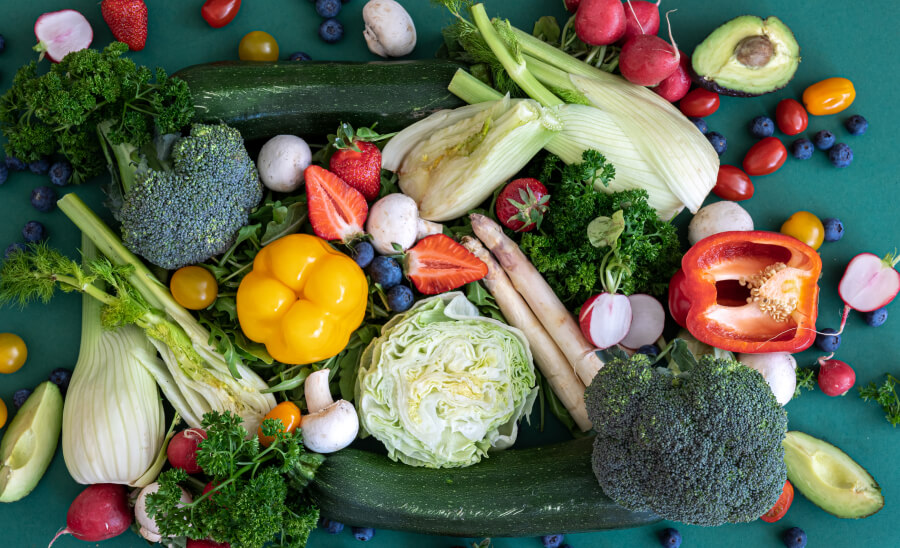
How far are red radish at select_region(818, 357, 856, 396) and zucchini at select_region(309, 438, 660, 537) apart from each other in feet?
2.29

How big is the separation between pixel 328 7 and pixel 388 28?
0.78ft

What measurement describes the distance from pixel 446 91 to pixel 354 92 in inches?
11.0

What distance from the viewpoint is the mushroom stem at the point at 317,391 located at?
5.90ft

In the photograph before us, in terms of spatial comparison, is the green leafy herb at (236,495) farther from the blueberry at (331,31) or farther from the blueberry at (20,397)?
the blueberry at (331,31)

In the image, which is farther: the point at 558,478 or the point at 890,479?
the point at 890,479

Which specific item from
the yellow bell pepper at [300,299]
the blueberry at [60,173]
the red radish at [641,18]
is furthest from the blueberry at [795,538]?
the blueberry at [60,173]

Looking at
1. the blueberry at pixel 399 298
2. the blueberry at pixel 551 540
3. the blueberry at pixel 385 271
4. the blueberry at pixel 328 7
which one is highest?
the blueberry at pixel 328 7

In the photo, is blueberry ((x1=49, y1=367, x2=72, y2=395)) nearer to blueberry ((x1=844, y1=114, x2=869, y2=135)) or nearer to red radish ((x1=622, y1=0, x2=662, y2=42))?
red radish ((x1=622, y1=0, x2=662, y2=42))

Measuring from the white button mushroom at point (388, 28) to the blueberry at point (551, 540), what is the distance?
62.5 inches

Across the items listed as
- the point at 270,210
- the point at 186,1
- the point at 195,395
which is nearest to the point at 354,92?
the point at 270,210

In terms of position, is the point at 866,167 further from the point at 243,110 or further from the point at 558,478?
the point at 243,110

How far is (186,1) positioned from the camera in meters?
2.07

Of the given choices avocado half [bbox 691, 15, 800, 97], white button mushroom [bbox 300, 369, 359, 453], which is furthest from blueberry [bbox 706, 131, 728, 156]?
white button mushroom [bbox 300, 369, 359, 453]

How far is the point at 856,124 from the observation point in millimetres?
2016
